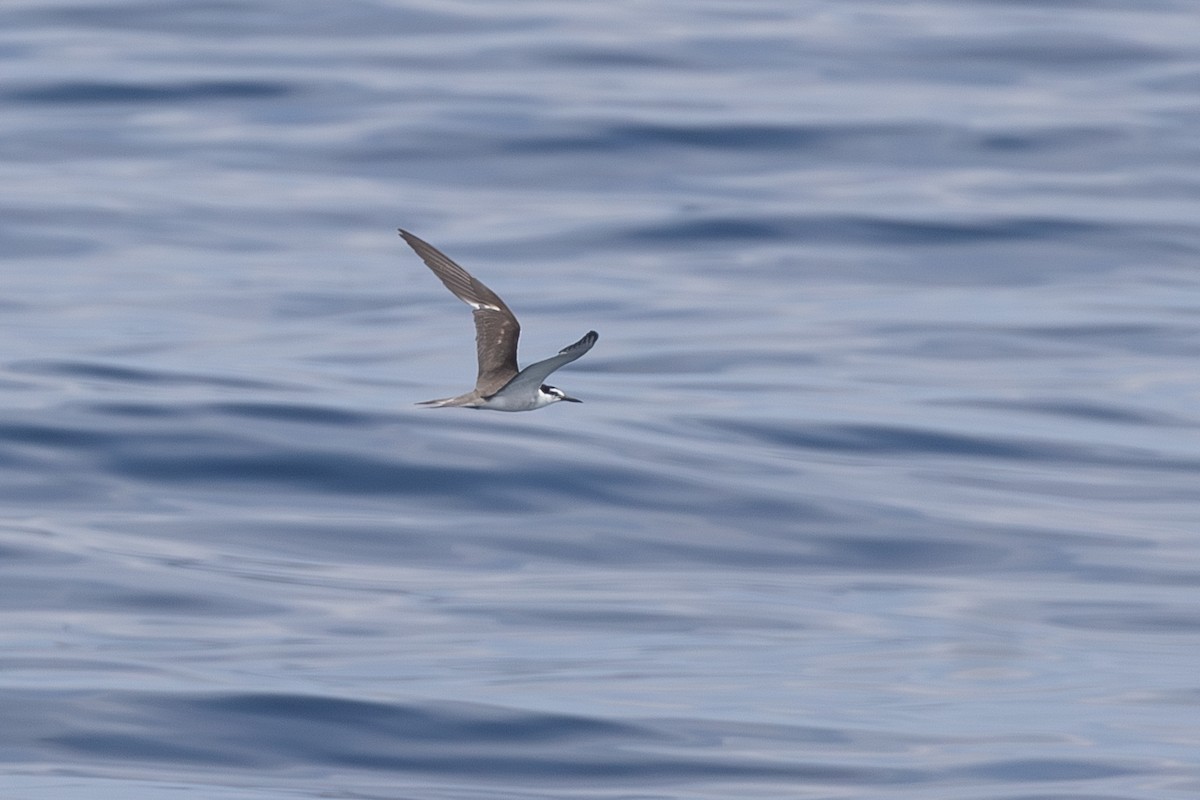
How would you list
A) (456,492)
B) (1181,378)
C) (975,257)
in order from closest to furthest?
(456,492) < (1181,378) < (975,257)

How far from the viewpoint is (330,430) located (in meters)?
18.1

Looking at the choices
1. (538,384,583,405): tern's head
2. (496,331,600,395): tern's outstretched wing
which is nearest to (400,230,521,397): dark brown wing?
(538,384,583,405): tern's head

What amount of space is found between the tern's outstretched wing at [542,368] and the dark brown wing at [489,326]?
1.27 ft

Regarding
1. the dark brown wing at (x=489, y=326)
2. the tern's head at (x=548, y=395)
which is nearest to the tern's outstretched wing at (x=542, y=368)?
the tern's head at (x=548, y=395)

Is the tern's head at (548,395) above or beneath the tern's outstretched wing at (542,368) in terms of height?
beneath

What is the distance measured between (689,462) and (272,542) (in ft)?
11.4

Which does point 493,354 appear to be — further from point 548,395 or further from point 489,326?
point 548,395

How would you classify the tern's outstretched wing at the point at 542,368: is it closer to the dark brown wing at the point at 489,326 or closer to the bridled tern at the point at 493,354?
the bridled tern at the point at 493,354

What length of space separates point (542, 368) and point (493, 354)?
1187mm

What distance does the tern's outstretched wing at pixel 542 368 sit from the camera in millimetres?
9758

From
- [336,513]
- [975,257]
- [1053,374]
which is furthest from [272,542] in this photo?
[975,257]

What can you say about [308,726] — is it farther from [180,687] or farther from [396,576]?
[396,576]

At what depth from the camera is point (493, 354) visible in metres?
11.7

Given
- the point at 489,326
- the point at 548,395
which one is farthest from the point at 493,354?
the point at 548,395
